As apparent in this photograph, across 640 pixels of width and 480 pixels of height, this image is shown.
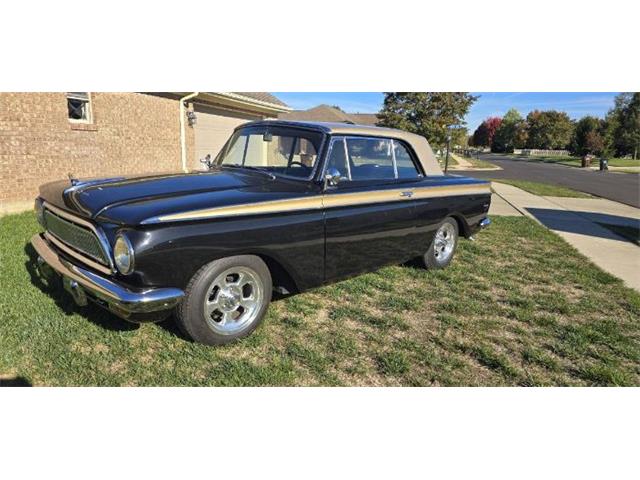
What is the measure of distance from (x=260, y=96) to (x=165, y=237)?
41.8ft

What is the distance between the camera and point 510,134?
80.9m

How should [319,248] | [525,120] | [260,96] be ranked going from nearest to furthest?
1. [319,248]
2. [260,96]
3. [525,120]

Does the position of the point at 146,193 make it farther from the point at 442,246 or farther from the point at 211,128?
the point at 211,128

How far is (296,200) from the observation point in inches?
133

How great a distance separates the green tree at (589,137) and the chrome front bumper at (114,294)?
57.8m

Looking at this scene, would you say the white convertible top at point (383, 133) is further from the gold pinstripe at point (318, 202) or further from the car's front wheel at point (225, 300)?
the car's front wheel at point (225, 300)

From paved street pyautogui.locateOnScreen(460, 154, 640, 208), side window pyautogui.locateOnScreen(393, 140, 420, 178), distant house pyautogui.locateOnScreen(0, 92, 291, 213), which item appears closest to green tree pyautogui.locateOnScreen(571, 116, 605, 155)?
paved street pyautogui.locateOnScreen(460, 154, 640, 208)

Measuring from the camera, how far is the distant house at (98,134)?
7.42 m

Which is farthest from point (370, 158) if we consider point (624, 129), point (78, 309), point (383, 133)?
point (624, 129)

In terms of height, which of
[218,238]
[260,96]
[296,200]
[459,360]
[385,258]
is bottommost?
[459,360]

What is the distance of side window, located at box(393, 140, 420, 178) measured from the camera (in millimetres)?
4625

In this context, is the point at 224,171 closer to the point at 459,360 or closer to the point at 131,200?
the point at 131,200

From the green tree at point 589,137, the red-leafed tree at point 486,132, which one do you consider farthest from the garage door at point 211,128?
the red-leafed tree at point 486,132

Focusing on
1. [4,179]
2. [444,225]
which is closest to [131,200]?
[444,225]
